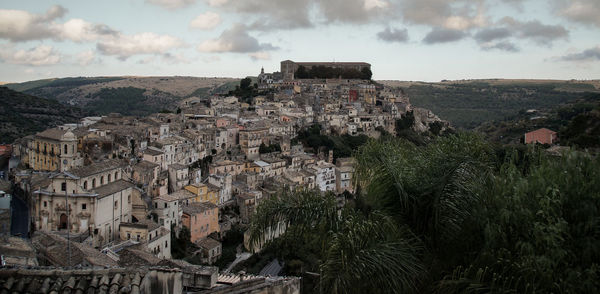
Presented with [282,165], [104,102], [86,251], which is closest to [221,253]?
[86,251]

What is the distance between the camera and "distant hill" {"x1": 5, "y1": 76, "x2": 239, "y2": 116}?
10250cm

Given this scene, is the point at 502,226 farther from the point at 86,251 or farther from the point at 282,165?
the point at 282,165

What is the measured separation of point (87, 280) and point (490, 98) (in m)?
110

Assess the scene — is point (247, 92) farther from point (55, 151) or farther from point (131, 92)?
point (131, 92)

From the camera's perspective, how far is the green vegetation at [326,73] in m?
82.6

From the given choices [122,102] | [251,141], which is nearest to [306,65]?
[122,102]

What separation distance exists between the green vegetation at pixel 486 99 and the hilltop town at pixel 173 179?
33.2 m

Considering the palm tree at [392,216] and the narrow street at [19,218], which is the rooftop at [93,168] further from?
the palm tree at [392,216]

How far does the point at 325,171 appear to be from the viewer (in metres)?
41.8

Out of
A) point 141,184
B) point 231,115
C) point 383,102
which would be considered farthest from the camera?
point 383,102

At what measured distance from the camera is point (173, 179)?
3259 cm

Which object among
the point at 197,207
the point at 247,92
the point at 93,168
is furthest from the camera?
the point at 247,92

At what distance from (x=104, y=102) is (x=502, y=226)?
361 feet

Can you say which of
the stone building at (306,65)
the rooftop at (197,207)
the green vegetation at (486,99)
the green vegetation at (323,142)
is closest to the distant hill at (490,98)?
the green vegetation at (486,99)
